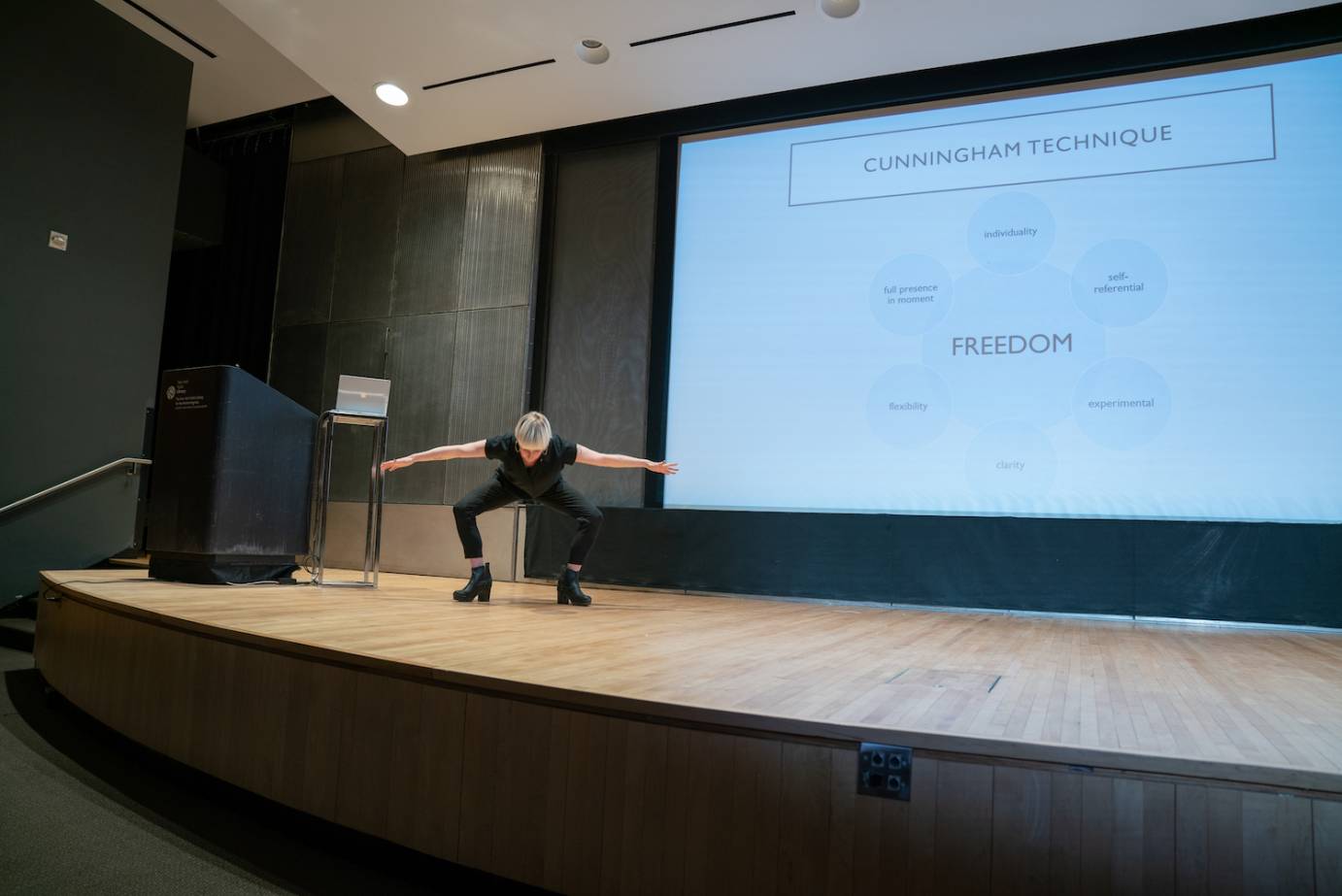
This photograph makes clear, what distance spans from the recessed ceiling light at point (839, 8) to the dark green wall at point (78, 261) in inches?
190

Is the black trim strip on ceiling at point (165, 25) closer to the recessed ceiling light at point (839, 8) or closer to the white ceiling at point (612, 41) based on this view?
the white ceiling at point (612, 41)

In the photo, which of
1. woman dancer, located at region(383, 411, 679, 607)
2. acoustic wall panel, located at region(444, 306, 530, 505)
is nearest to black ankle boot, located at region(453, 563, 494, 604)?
woman dancer, located at region(383, 411, 679, 607)

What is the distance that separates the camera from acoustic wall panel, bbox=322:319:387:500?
6.86 metres

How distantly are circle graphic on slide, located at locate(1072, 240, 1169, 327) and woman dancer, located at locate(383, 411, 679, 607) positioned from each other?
2.55 m

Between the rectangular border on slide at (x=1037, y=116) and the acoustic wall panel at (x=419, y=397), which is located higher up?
the rectangular border on slide at (x=1037, y=116)

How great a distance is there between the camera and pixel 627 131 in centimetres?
620

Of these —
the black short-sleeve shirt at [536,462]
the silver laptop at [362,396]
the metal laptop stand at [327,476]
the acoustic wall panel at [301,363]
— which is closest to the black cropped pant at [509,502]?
the black short-sleeve shirt at [536,462]

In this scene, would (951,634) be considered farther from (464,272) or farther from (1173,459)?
(464,272)

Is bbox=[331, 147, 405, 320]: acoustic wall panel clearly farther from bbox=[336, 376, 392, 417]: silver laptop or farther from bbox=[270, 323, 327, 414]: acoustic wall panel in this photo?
bbox=[336, 376, 392, 417]: silver laptop

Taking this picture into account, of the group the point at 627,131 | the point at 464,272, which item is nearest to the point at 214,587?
the point at 464,272

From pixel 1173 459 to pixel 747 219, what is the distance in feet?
9.56

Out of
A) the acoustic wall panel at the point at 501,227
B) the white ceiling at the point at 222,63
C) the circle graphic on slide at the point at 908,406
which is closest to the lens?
the circle graphic on slide at the point at 908,406

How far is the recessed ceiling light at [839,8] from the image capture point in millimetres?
4637

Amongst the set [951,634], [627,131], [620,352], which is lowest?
[951,634]
